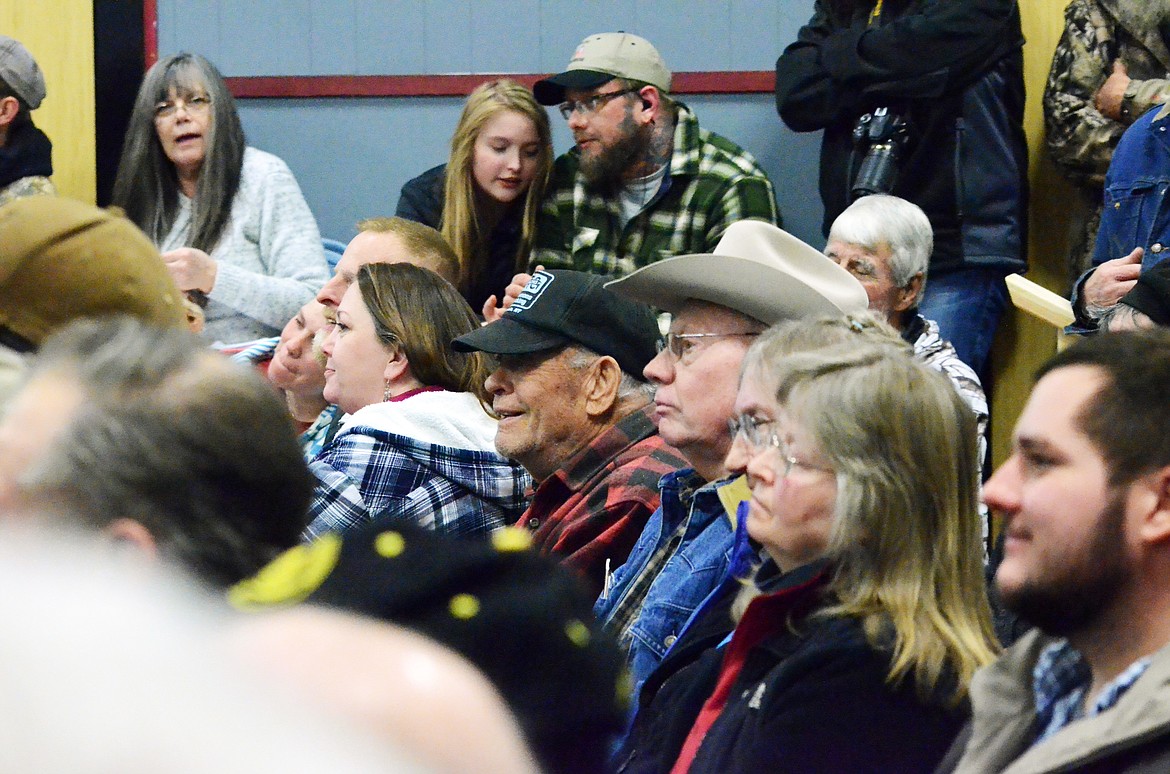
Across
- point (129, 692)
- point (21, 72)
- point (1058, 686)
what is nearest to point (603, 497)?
point (1058, 686)

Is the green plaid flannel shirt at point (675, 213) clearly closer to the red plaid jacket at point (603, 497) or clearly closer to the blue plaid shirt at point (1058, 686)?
the red plaid jacket at point (603, 497)

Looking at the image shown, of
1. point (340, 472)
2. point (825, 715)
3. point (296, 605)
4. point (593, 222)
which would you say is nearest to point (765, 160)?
point (593, 222)

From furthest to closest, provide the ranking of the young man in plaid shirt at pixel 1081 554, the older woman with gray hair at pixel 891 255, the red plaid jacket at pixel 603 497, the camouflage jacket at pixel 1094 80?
the camouflage jacket at pixel 1094 80 < the older woman with gray hair at pixel 891 255 < the red plaid jacket at pixel 603 497 < the young man in plaid shirt at pixel 1081 554

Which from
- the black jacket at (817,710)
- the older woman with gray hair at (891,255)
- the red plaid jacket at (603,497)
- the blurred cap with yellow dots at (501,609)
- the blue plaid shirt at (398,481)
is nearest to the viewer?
the blurred cap with yellow dots at (501,609)

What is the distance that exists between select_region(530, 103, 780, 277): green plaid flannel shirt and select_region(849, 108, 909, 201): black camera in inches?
10.9

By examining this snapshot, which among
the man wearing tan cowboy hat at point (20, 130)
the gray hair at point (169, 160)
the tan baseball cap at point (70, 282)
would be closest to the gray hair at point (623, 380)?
the tan baseball cap at point (70, 282)

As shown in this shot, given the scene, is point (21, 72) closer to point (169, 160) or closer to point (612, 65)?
point (169, 160)

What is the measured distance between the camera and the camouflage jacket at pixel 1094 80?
13.8ft

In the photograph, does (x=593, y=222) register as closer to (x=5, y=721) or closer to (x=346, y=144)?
(x=346, y=144)

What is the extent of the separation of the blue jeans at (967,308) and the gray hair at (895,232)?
242mm

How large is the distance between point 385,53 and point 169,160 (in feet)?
2.87

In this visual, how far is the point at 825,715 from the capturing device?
76.9 inches

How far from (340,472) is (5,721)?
2.66m

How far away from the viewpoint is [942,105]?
427 cm
